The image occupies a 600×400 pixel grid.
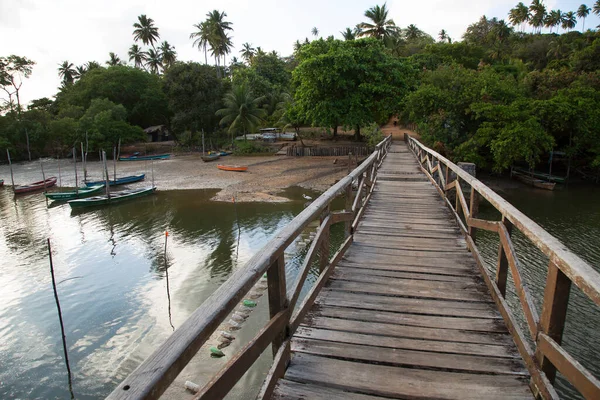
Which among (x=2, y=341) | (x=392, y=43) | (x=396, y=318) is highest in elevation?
(x=392, y=43)

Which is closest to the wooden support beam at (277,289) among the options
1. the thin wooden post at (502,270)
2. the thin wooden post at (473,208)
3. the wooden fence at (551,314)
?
the wooden fence at (551,314)

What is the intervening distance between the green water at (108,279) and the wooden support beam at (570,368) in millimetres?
6462

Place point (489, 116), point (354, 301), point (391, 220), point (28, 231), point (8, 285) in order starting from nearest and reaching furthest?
point (354, 301), point (391, 220), point (8, 285), point (28, 231), point (489, 116)

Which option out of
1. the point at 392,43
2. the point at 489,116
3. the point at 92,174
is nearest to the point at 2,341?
the point at 489,116

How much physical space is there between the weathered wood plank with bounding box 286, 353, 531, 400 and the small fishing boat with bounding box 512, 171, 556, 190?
987 inches

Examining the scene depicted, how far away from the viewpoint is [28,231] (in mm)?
18094

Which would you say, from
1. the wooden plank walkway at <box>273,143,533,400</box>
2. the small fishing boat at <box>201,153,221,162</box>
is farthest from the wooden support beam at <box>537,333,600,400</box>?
the small fishing boat at <box>201,153,221,162</box>

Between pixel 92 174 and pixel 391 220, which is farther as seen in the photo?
pixel 92 174

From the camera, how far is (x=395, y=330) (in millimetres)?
3039

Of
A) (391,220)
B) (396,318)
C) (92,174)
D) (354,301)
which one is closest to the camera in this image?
Answer: (396,318)

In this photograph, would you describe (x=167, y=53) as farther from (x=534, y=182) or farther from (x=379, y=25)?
(x=534, y=182)

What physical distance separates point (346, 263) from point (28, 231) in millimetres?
19410

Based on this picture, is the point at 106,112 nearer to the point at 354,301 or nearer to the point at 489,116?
the point at 489,116

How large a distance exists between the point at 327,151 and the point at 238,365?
3277 cm
